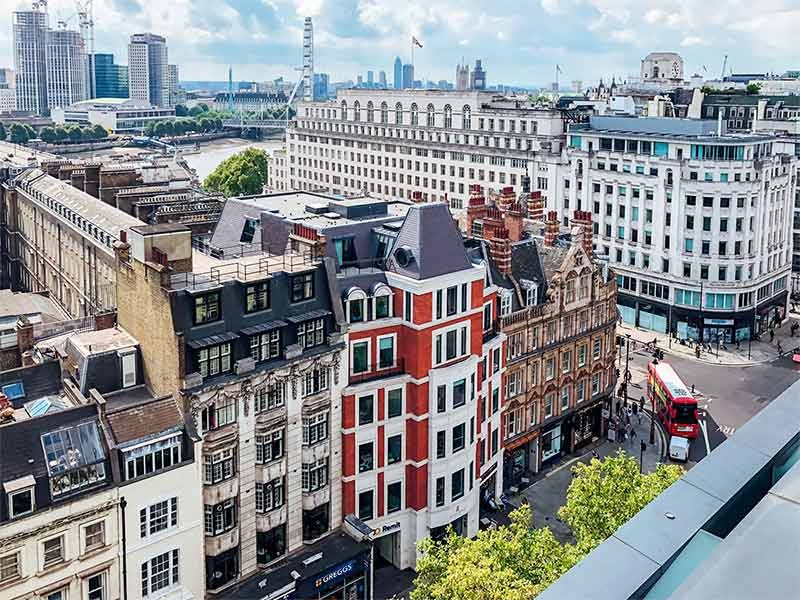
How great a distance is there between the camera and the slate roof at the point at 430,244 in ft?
184

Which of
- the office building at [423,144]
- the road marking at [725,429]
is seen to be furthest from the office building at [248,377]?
the office building at [423,144]

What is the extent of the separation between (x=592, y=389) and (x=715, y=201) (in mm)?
40992

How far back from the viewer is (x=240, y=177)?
188000 mm

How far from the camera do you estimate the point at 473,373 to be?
60469 mm

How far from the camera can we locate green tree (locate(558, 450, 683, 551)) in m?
45.3

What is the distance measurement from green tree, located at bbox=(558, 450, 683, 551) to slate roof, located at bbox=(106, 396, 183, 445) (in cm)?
2219

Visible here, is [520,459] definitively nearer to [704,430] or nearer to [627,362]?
[704,430]

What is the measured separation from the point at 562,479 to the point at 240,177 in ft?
434

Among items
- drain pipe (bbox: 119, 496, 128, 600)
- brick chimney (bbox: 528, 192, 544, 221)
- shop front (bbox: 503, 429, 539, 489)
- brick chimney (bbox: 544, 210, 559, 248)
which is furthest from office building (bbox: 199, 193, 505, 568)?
brick chimney (bbox: 528, 192, 544, 221)

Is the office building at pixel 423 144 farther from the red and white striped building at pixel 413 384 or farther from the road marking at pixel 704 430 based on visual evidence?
the red and white striped building at pixel 413 384

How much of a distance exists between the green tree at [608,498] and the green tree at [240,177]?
147515 mm

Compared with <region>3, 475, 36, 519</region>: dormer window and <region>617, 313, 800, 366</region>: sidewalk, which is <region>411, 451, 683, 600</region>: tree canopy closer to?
<region>3, 475, 36, 519</region>: dormer window

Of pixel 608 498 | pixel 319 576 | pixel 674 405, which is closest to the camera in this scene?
pixel 608 498

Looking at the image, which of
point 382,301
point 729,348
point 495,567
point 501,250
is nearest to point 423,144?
point 729,348
